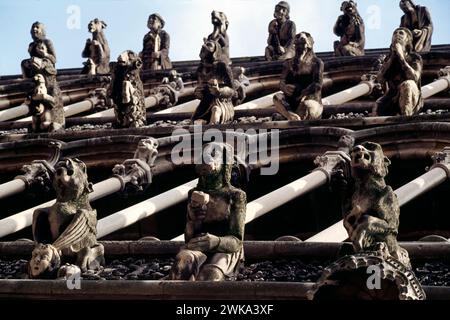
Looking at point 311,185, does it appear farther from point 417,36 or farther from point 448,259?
point 417,36

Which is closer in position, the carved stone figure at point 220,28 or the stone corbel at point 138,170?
the stone corbel at point 138,170

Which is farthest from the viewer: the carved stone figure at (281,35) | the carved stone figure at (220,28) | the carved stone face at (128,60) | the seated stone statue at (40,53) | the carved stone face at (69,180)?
the carved stone figure at (281,35)

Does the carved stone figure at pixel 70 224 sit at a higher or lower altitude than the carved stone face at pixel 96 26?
lower

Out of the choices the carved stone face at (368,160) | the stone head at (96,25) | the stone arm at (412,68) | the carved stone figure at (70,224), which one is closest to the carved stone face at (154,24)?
the stone head at (96,25)

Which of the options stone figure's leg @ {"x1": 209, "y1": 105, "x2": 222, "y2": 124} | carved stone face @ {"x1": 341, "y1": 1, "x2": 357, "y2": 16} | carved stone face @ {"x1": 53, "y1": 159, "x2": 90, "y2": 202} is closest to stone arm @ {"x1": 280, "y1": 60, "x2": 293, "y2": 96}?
stone figure's leg @ {"x1": 209, "y1": 105, "x2": 222, "y2": 124}

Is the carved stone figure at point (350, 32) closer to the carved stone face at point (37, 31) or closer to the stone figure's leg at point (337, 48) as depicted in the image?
the stone figure's leg at point (337, 48)

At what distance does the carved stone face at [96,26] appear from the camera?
2249 inches

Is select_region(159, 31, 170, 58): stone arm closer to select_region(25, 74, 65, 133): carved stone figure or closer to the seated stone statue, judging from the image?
the seated stone statue

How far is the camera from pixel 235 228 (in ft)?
91.2

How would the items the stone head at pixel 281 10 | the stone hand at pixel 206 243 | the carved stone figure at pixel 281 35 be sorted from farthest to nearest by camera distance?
the carved stone figure at pixel 281 35 → the stone head at pixel 281 10 → the stone hand at pixel 206 243

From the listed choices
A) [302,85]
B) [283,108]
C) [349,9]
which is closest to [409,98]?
[302,85]

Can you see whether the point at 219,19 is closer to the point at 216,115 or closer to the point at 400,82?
the point at 216,115

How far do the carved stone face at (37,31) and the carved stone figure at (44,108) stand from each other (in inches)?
302
